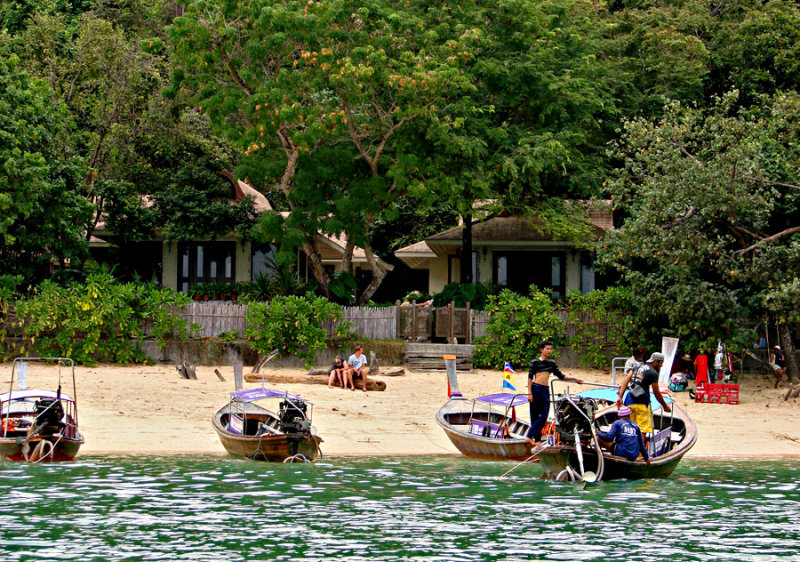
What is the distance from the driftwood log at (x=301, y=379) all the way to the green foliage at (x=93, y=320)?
487 centimetres

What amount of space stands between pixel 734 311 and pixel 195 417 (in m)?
14.3

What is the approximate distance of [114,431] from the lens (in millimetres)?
22484

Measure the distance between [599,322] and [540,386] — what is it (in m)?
14.4

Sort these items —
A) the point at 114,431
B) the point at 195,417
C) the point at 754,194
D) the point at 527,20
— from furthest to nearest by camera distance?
the point at 527,20
the point at 754,194
the point at 195,417
the point at 114,431

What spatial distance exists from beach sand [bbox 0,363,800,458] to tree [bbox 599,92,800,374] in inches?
93.9

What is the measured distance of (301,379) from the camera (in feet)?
94.4

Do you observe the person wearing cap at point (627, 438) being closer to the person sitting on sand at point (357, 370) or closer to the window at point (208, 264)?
the person sitting on sand at point (357, 370)

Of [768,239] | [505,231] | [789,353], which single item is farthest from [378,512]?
[505,231]

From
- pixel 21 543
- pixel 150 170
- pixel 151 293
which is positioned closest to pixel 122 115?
pixel 150 170

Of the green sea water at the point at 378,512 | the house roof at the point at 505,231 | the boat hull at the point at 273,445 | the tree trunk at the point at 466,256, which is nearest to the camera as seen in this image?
the green sea water at the point at 378,512

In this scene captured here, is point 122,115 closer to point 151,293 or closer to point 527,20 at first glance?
point 151,293

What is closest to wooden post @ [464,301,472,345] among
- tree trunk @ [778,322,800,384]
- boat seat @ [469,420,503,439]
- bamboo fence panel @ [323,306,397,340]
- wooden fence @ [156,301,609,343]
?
wooden fence @ [156,301,609,343]

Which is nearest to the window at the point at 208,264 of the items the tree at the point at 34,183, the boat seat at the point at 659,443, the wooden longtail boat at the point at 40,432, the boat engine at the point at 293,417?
the tree at the point at 34,183

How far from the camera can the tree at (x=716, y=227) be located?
27734mm
